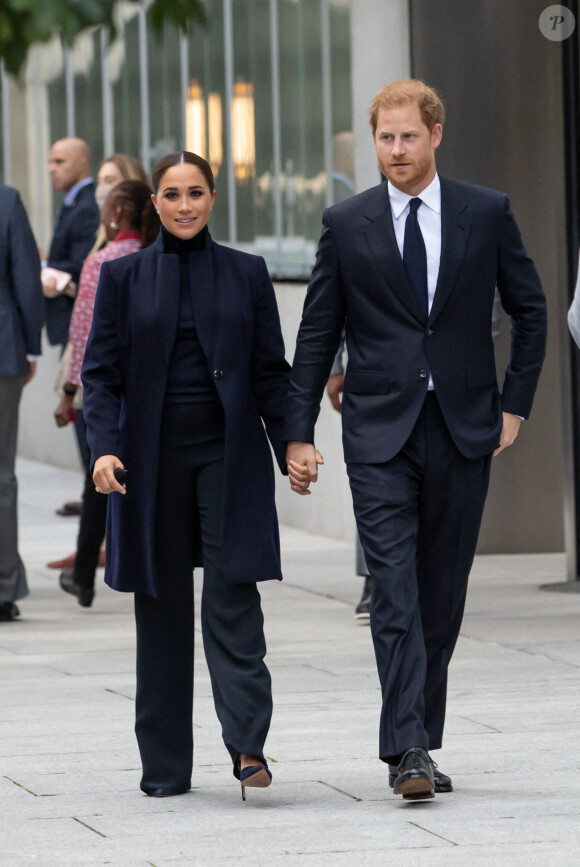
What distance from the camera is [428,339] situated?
5.60 metres

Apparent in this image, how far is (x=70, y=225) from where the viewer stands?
11.8 meters

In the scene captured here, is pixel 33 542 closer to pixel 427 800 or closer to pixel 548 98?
pixel 548 98

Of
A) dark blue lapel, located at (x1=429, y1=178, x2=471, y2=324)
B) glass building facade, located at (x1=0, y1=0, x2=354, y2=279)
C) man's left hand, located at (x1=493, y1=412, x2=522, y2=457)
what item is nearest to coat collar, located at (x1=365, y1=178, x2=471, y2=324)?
dark blue lapel, located at (x1=429, y1=178, x2=471, y2=324)

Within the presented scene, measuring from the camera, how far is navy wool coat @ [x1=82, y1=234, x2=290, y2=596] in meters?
→ 5.63

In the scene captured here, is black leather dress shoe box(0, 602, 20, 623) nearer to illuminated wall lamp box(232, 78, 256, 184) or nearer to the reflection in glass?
illuminated wall lamp box(232, 78, 256, 184)

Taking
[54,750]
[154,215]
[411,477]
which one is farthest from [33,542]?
[411,477]

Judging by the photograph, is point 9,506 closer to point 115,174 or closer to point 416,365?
point 115,174

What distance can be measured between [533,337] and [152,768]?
1.57 meters

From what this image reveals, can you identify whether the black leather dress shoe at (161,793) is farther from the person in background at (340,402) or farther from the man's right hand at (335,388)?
the man's right hand at (335,388)

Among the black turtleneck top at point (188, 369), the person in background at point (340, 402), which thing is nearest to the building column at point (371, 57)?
the person in background at point (340, 402)

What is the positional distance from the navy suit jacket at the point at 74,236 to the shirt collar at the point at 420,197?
20.0 ft

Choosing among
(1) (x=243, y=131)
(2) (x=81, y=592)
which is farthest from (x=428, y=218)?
(1) (x=243, y=131)

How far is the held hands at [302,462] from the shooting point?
18.5 feet

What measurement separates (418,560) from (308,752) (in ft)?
2.87
